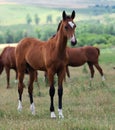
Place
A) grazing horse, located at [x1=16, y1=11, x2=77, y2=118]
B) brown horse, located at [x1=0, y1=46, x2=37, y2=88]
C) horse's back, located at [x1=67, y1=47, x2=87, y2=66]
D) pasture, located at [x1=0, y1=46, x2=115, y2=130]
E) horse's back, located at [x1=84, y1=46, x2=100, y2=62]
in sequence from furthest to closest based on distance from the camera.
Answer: horse's back, located at [x1=84, y1=46, x2=100, y2=62], horse's back, located at [x1=67, y1=47, x2=87, y2=66], brown horse, located at [x1=0, y1=46, x2=37, y2=88], grazing horse, located at [x1=16, y1=11, x2=77, y2=118], pasture, located at [x1=0, y1=46, x2=115, y2=130]

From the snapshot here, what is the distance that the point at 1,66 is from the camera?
21156 mm

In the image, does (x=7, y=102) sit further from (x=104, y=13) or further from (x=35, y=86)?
(x=104, y=13)

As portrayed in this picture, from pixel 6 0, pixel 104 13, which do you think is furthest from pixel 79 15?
pixel 6 0

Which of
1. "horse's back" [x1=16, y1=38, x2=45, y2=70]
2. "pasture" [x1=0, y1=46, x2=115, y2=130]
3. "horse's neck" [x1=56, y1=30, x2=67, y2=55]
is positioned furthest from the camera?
"horse's back" [x1=16, y1=38, x2=45, y2=70]

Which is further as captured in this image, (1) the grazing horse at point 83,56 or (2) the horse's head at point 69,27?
(1) the grazing horse at point 83,56

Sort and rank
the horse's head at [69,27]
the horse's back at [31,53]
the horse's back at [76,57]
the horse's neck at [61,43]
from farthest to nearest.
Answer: the horse's back at [76,57], the horse's back at [31,53], the horse's neck at [61,43], the horse's head at [69,27]

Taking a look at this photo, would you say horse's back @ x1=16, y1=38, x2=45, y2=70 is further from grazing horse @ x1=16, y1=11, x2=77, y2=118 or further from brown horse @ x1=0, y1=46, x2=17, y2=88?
brown horse @ x1=0, y1=46, x2=17, y2=88

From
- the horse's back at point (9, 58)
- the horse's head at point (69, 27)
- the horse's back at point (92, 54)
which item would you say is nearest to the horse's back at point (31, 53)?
the horse's head at point (69, 27)

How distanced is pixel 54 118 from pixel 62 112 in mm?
845

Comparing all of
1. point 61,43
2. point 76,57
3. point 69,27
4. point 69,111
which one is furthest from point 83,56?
point 69,27

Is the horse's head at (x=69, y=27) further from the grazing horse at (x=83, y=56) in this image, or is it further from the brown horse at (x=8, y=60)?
the grazing horse at (x=83, y=56)

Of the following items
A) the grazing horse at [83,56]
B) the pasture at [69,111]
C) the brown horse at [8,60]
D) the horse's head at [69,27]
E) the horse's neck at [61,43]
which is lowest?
the grazing horse at [83,56]

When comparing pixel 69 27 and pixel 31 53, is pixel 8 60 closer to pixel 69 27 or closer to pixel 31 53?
pixel 31 53

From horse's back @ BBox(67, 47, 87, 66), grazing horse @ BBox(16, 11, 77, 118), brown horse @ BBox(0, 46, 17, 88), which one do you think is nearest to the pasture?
grazing horse @ BBox(16, 11, 77, 118)
